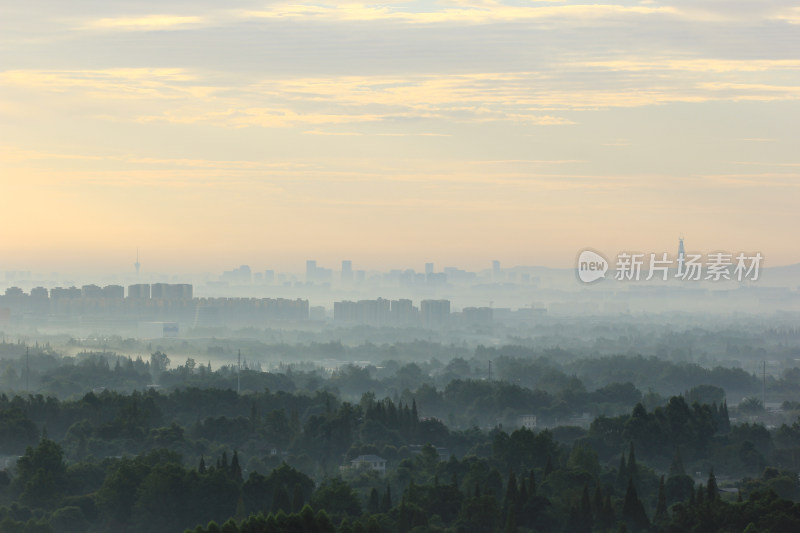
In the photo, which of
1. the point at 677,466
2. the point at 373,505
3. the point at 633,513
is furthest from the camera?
the point at 677,466

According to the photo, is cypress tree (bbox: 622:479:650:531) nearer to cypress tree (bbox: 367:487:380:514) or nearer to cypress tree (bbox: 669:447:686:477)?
cypress tree (bbox: 367:487:380:514)

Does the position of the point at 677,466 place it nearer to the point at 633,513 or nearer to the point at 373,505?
the point at 633,513

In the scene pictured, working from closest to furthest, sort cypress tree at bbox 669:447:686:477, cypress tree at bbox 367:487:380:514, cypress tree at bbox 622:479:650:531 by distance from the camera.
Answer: cypress tree at bbox 622:479:650:531 < cypress tree at bbox 367:487:380:514 < cypress tree at bbox 669:447:686:477

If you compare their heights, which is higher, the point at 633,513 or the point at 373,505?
Result: the point at 373,505

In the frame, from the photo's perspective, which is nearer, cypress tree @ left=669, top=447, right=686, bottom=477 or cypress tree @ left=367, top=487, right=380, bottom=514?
cypress tree @ left=367, top=487, right=380, bottom=514

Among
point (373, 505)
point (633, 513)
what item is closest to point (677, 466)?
point (633, 513)

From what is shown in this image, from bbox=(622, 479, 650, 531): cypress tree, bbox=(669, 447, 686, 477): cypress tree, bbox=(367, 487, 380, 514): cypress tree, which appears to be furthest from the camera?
bbox=(669, 447, 686, 477): cypress tree

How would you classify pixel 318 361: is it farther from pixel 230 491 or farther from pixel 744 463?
pixel 230 491

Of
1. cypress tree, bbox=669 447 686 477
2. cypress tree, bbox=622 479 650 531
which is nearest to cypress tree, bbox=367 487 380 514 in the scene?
cypress tree, bbox=622 479 650 531

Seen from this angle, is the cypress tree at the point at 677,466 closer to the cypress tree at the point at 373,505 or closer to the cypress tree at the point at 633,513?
the cypress tree at the point at 633,513

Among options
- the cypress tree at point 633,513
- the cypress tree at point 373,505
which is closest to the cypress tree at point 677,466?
the cypress tree at point 633,513

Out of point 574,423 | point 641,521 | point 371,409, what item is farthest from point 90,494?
point 574,423
